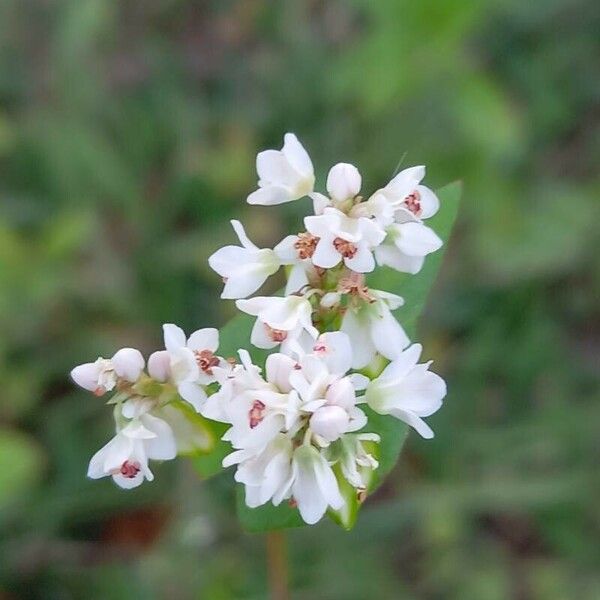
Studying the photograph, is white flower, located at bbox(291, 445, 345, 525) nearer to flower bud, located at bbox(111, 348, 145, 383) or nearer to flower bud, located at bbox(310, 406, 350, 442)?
flower bud, located at bbox(310, 406, 350, 442)

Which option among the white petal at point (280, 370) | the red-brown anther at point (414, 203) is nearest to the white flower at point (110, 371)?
the white petal at point (280, 370)

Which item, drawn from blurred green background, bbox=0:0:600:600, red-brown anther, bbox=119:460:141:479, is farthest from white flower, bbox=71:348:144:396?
blurred green background, bbox=0:0:600:600

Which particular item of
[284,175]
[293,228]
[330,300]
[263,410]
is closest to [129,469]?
[263,410]

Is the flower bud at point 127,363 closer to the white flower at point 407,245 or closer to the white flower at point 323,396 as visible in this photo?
the white flower at point 323,396

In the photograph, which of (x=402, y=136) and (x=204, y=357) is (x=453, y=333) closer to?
(x=402, y=136)

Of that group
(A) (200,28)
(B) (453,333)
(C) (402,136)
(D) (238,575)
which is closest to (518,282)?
(B) (453,333)

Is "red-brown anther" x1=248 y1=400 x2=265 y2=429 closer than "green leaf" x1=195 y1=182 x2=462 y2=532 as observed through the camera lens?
Yes
